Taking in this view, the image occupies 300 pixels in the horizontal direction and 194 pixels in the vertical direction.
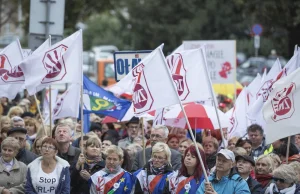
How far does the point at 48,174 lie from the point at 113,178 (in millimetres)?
747

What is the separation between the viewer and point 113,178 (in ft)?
36.2

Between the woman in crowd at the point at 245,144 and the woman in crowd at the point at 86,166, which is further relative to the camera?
the woman in crowd at the point at 245,144

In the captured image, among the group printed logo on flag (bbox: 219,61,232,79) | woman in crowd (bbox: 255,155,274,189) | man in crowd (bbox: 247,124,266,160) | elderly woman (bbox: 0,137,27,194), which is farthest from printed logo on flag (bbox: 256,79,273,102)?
printed logo on flag (bbox: 219,61,232,79)

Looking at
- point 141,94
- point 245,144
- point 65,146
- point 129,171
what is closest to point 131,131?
point 245,144

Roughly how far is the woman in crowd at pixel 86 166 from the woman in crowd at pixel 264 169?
71.6 inches

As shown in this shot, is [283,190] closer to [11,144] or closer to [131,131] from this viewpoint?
[11,144]

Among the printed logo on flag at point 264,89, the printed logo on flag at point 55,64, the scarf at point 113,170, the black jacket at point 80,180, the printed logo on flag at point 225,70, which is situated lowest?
the black jacket at point 80,180

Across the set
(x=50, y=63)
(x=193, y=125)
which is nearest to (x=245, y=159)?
(x=50, y=63)

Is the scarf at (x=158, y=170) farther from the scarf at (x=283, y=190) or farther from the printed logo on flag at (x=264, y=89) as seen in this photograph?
the printed logo on flag at (x=264, y=89)

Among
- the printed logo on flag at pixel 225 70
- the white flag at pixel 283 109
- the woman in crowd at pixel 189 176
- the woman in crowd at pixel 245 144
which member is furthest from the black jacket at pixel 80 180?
the printed logo on flag at pixel 225 70

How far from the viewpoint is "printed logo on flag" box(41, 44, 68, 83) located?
39.6 ft

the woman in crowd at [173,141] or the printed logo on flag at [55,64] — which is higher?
the printed logo on flag at [55,64]

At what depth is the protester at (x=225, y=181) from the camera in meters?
10.0

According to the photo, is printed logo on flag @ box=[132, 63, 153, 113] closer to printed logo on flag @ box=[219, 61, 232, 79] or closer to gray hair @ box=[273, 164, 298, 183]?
gray hair @ box=[273, 164, 298, 183]
